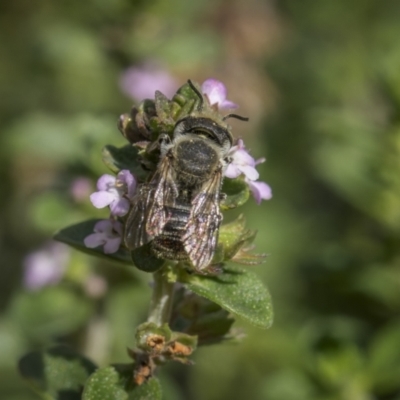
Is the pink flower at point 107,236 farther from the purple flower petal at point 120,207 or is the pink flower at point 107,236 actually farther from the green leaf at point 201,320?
the green leaf at point 201,320

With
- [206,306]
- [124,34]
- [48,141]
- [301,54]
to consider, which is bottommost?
[206,306]

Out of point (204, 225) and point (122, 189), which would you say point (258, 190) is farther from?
point (122, 189)

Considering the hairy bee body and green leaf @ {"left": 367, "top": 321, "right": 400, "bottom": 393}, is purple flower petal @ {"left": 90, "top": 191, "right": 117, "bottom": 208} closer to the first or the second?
the hairy bee body

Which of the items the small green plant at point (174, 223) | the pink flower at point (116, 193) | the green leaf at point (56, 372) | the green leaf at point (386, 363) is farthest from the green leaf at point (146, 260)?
the green leaf at point (386, 363)

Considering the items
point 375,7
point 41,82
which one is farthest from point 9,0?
point 375,7

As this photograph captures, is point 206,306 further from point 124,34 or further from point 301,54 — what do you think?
point 301,54

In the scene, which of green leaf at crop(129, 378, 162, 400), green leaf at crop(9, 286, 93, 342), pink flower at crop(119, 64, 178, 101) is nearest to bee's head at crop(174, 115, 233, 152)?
green leaf at crop(129, 378, 162, 400)
